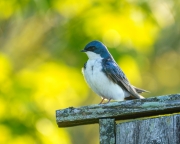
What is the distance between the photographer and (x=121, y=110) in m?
3.57

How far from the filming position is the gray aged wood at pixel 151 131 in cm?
348

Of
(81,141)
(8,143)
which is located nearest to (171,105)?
(8,143)

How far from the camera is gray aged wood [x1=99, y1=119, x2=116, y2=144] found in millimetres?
3582

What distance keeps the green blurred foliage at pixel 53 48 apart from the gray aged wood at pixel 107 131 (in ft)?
8.19

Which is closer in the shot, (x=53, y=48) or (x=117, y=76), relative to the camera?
(x=117, y=76)

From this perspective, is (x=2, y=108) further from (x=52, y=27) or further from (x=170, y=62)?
(x=170, y=62)

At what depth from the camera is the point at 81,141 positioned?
1092 centimetres

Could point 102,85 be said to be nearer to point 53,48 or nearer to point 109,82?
point 109,82

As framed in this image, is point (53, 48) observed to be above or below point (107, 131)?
above

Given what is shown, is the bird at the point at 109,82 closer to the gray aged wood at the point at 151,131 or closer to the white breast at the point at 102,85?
the white breast at the point at 102,85

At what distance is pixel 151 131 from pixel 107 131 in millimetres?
254

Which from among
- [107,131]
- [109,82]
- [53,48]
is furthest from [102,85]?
[53,48]

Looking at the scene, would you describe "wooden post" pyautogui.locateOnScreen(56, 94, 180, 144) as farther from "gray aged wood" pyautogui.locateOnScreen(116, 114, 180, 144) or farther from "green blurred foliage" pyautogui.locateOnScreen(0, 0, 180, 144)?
"green blurred foliage" pyautogui.locateOnScreen(0, 0, 180, 144)

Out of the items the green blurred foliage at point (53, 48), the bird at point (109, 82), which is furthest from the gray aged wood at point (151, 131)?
the green blurred foliage at point (53, 48)
